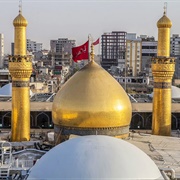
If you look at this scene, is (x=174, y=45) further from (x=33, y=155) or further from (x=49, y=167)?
(x=49, y=167)

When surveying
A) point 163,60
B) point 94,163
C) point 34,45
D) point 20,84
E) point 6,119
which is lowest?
point 6,119

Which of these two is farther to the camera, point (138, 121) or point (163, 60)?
point (138, 121)

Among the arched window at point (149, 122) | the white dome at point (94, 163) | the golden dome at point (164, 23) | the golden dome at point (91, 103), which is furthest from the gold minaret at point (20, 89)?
the white dome at point (94, 163)

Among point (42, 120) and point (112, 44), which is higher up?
point (112, 44)

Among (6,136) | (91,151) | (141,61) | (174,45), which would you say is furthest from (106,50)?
(91,151)

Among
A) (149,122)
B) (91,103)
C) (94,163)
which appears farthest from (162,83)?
(94,163)

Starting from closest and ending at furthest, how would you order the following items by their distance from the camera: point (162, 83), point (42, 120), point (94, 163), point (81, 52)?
point (94, 163) < point (81, 52) < point (162, 83) < point (42, 120)

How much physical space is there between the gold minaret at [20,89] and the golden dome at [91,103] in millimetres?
2668

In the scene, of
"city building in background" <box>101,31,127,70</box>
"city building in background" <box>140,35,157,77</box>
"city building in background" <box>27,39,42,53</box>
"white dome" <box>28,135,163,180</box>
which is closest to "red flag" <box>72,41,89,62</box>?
"white dome" <box>28,135,163,180</box>

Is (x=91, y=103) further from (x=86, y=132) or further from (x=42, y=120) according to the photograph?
(x=42, y=120)

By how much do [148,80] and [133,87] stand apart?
2306mm

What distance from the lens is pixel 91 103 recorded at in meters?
17.5

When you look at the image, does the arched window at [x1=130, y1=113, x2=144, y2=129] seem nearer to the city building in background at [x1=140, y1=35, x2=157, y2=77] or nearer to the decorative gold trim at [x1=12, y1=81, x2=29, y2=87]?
the decorative gold trim at [x1=12, y1=81, x2=29, y2=87]

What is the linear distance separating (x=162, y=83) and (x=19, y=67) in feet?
20.3
